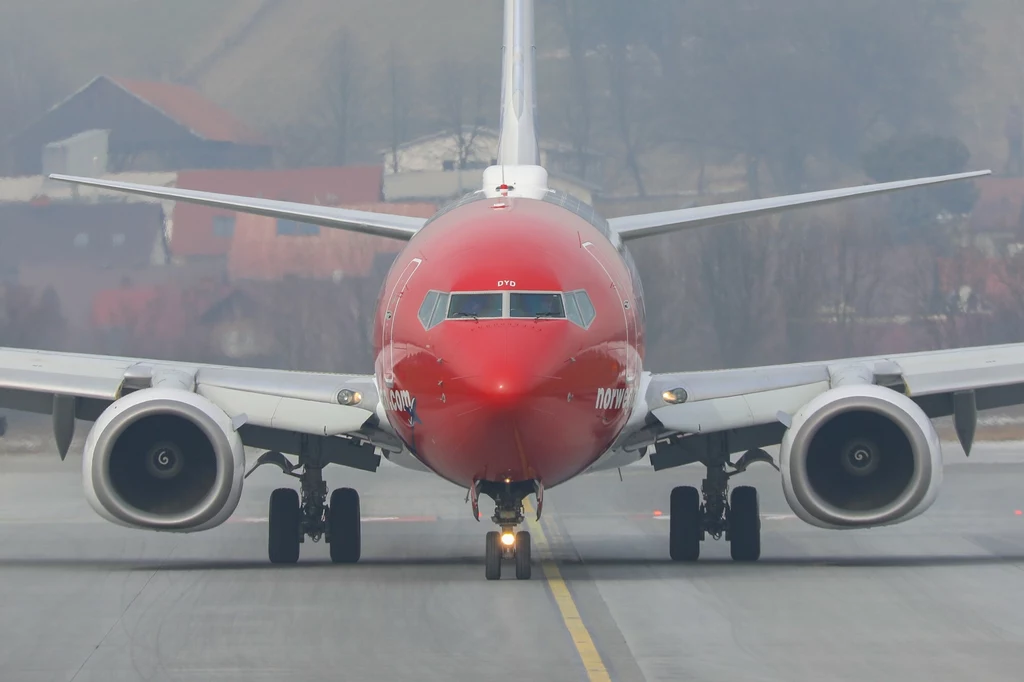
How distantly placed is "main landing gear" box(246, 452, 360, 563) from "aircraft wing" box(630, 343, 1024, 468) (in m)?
3.04

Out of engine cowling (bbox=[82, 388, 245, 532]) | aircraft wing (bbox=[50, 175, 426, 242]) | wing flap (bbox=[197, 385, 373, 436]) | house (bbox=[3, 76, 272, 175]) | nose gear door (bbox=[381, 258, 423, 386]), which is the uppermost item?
house (bbox=[3, 76, 272, 175])

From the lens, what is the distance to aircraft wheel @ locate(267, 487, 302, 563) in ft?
60.0

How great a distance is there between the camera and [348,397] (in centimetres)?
1728

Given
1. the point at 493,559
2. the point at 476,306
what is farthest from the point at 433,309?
the point at 493,559

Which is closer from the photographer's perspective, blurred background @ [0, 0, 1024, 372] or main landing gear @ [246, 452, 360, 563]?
main landing gear @ [246, 452, 360, 563]

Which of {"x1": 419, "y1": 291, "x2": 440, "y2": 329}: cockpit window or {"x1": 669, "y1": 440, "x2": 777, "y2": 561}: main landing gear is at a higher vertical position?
{"x1": 419, "y1": 291, "x2": 440, "y2": 329}: cockpit window

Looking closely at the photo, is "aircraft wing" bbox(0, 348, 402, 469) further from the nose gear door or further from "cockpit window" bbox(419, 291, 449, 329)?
"cockpit window" bbox(419, 291, 449, 329)

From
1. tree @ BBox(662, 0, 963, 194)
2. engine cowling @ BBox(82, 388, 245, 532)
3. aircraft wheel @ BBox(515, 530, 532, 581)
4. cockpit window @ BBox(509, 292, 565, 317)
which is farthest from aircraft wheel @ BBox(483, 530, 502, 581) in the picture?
tree @ BBox(662, 0, 963, 194)

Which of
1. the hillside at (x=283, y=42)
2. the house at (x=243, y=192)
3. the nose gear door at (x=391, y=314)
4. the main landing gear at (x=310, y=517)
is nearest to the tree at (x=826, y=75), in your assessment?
the hillside at (x=283, y=42)

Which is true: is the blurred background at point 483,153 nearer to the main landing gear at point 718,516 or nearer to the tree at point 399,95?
the tree at point 399,95

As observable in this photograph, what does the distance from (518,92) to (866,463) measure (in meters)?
7.30

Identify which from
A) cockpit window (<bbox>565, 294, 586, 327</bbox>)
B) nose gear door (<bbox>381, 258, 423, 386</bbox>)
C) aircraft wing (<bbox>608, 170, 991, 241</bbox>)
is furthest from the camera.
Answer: aircraft wing (<bbox>608, 170, 991, 241</bbox>)

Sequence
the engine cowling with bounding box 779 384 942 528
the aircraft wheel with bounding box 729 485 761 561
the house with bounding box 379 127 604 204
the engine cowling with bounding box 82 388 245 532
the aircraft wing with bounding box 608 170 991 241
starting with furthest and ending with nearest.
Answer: the house with bounding box 379 127 604 204 → the aircraft wing with bounding box 608 170 991 241 → the aircraft wheel with bounding box 729 485 761 561 → the engine cowling with bounding box 82 388 245 532 → the engine cowling with bounding box 779 384 942 528

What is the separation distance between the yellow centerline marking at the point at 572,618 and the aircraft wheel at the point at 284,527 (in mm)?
2451
